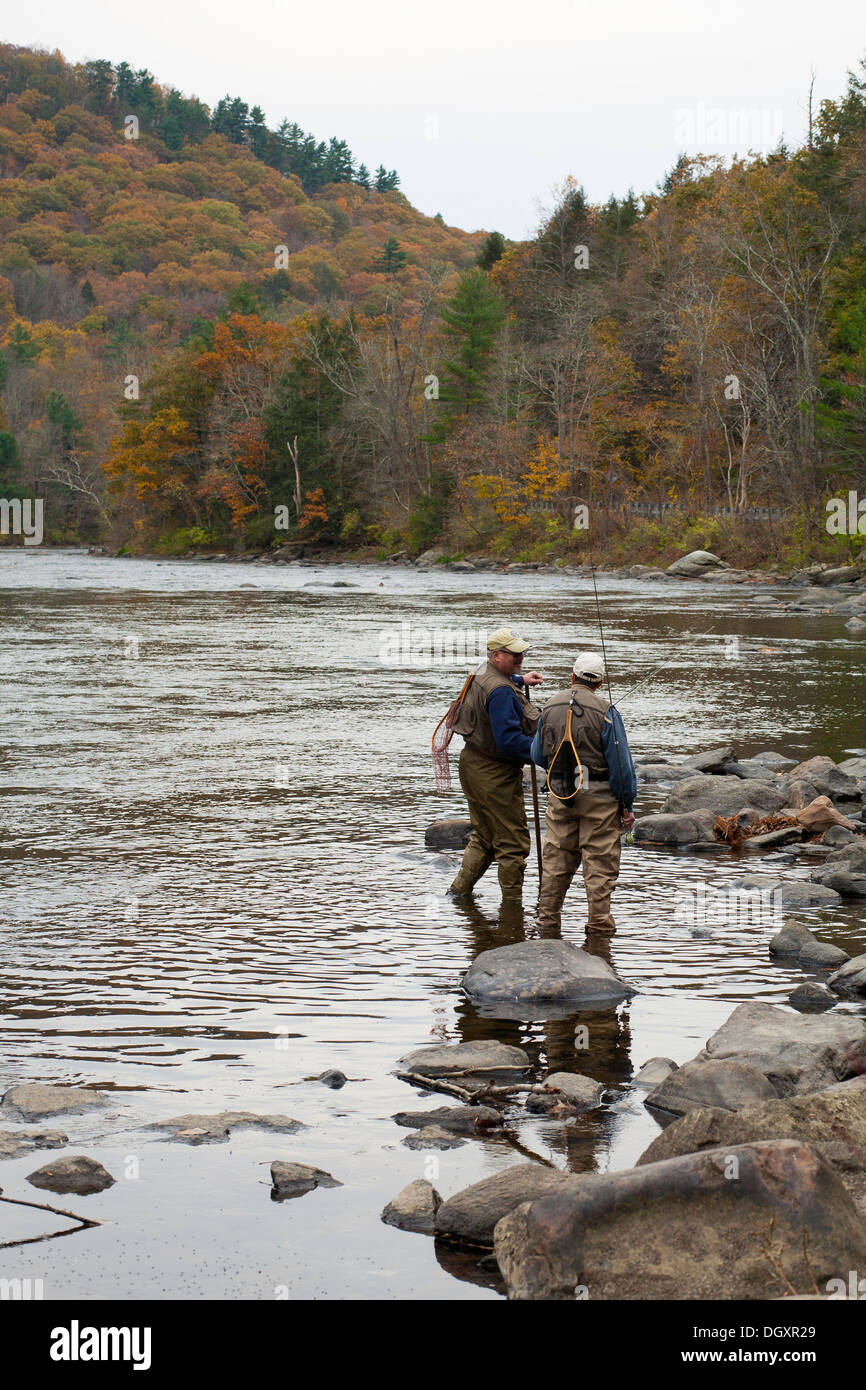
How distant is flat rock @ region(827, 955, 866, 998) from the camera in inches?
326

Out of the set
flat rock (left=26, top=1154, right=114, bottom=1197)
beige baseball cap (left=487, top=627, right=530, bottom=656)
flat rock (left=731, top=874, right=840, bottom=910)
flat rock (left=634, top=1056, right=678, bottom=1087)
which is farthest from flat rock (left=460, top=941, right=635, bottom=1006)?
flat rock (left=26, top=1154, right=114, bottom=1197)

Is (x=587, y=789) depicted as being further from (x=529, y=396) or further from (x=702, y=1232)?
(x=529, y=396)

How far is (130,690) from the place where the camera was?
2322 cm

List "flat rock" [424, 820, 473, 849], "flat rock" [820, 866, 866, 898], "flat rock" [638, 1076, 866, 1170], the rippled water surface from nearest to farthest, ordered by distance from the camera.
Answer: "flat rock" [638, 1076, 866, 1170] → the rippled water surface → "flat rock" [820, 866, 866, 898] → "flat rock" [424, 820, 473, 849]

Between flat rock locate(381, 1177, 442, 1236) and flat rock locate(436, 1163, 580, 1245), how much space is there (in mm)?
80

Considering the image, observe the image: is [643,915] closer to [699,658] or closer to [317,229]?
[699,658]

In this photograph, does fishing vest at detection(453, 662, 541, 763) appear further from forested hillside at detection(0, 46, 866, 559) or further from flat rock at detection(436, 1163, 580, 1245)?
forested hillside at detection(0, 46, 866, 559)

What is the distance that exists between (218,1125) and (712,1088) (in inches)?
80.4

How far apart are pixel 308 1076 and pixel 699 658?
2078 centimetres

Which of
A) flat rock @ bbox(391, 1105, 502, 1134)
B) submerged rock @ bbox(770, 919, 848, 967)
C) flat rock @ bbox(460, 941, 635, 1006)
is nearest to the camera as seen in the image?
flat rock @ bbox(391, 1105, 502, 1134)

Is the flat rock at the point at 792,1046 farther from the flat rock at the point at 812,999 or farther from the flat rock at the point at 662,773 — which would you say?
the flat rock at the point at 662,773

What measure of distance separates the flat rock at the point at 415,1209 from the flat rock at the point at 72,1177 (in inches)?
42.6

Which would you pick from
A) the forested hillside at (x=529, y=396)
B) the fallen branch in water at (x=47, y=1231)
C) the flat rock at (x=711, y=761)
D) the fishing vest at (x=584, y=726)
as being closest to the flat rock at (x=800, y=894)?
the fishing vest at (x=584, y=726)

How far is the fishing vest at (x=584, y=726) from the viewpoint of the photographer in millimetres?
9094
